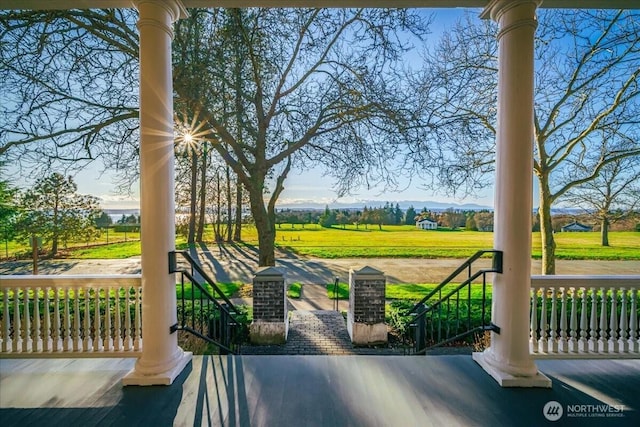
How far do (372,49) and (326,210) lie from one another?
3509 mm

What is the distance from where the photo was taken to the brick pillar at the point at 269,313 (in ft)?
15.4

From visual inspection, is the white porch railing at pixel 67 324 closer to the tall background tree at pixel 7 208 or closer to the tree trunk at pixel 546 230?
the tall background tree at pixel 7 208

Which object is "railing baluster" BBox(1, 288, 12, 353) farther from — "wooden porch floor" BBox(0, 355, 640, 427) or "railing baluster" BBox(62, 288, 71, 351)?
"railing baluster" BBox(62, 288, 71, 351)

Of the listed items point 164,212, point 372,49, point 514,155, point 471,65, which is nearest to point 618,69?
point 471,65

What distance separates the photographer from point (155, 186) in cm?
227

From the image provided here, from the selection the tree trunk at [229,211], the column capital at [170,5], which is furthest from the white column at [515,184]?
the tree trunk at [229,211]

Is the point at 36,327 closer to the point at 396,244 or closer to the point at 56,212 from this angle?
the point at 56,212

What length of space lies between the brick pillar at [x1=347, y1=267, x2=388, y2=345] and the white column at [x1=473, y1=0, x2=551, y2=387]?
2.43 metres

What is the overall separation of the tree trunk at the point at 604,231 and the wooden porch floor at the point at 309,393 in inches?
168

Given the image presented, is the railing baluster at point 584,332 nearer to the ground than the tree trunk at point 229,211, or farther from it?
nearer to the ground

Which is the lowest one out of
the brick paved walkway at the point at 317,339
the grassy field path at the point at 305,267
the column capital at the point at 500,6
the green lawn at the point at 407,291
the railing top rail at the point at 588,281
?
the green lawn at the point at 407,291

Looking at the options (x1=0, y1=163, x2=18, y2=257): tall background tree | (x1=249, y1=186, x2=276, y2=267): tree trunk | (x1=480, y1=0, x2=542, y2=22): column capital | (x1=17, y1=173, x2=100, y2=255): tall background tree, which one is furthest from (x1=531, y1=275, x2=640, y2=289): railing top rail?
(x1=0, y1=163, x2=18, y2=257): tall background tree

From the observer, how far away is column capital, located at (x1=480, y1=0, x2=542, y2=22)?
2.19 meters

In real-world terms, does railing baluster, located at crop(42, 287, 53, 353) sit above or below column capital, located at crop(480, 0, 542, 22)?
below
